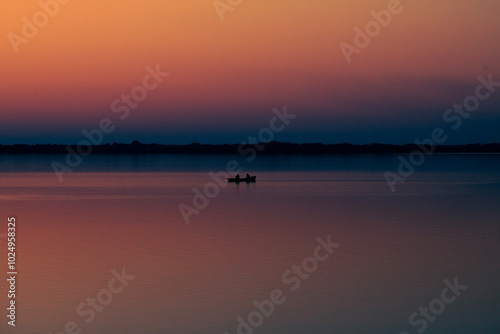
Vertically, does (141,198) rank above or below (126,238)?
above

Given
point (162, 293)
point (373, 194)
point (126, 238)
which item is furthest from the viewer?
point (373, 194)

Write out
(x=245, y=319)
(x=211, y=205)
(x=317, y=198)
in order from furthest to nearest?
Answer: (x=317, y=198) → (x=211, y=205) → (x=245, y=319)

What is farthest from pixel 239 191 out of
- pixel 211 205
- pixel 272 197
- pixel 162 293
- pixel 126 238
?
pixel 162 293

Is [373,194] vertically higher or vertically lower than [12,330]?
higher

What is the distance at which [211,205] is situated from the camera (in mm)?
28156

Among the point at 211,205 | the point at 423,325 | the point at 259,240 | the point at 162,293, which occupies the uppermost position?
the point at 211,205

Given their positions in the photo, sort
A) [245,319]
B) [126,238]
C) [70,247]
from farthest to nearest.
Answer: [126,238] → [70,247] → [245,319]

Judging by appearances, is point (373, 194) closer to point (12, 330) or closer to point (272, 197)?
point (272, 197)

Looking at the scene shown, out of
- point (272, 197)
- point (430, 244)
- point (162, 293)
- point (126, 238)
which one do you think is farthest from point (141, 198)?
point (162, 293)

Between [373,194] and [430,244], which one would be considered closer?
[430,244]

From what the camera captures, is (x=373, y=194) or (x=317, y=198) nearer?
(x=317, y=198)

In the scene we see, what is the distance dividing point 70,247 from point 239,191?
1982cm

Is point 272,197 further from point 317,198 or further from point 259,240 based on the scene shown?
point 259,240

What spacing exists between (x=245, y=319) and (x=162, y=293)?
6.28ft
